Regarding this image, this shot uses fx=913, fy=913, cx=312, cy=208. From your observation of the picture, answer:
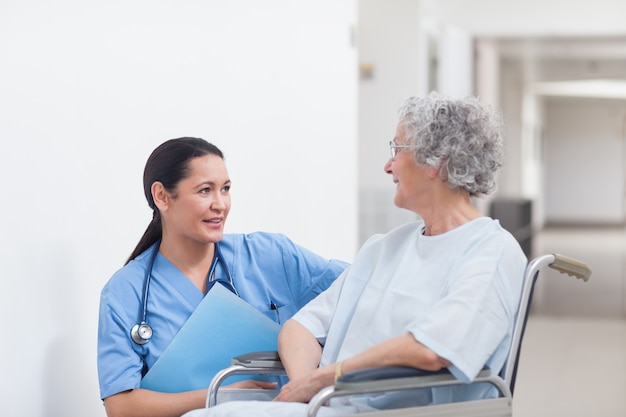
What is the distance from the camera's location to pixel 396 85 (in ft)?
20.5

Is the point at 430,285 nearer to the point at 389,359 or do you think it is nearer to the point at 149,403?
the point at 389,359

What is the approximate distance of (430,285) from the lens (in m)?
1.84

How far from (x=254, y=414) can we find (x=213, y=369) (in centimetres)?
38

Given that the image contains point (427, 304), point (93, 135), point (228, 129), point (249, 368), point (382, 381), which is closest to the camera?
point (382, 381)

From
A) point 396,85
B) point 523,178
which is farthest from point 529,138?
point 396,85

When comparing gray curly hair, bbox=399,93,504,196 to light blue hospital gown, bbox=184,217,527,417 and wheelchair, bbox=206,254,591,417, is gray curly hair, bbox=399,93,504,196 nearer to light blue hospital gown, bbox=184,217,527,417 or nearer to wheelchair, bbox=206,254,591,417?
light blue hospital gown, bbox=184,217,527,417

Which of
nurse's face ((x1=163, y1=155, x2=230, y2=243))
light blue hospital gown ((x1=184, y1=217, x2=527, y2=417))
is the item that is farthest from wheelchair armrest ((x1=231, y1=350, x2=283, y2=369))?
nurse's face ((x1=163, y1=155, x2=230, y2=243))

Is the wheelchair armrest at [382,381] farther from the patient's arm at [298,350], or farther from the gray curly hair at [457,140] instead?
the gray curly hair at [457,140]

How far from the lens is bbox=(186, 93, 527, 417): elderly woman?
169 centimetres

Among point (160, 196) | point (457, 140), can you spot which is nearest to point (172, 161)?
point (160, 196)

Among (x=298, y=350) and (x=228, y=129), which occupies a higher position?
(x=228, y=129)

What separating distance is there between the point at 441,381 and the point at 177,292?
754 millimetres

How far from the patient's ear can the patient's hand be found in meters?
0.45

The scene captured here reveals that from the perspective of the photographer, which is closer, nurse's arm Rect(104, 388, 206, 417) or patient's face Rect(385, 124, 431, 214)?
patient's face Rect(385, 124, 431, 214)
